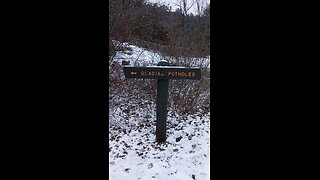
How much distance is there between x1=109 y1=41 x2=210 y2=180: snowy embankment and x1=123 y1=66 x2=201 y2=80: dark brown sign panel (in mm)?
1153

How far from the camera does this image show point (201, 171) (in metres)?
3.02

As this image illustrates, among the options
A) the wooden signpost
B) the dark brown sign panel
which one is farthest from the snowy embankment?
the dark brown sign panel

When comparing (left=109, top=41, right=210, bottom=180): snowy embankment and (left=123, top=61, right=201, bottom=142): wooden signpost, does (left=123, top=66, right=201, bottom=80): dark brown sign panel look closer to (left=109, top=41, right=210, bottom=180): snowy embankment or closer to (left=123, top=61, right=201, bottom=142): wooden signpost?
(left=123, top=61, right=201, bottom=142): wooden signpost

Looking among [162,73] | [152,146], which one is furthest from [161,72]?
[152,146]

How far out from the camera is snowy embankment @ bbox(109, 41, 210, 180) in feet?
9.86

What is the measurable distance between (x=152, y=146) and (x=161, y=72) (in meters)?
1.23

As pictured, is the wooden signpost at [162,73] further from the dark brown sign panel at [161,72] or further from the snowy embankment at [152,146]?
the snowy embankment at [152,146]

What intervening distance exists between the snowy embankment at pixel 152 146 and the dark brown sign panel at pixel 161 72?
1.15 m

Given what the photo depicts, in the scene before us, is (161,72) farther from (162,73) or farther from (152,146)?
(152,146)
